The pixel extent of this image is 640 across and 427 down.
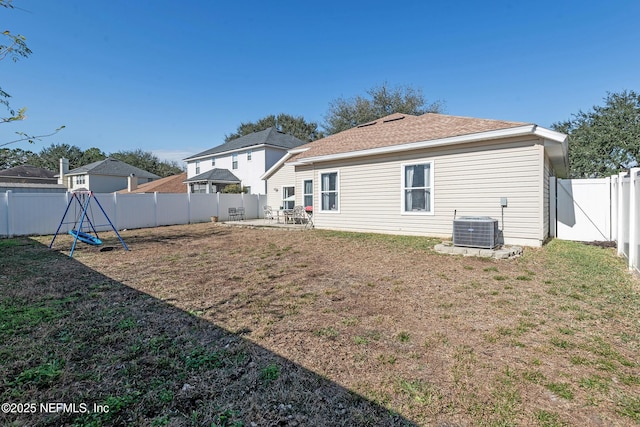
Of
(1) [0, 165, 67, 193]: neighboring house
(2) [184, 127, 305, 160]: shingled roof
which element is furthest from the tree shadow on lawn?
(1) [0, 165, 67, 193]: neighboring house

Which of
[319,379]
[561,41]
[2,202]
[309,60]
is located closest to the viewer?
[319,379]

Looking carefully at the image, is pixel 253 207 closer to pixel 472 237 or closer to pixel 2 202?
pixel 2 202

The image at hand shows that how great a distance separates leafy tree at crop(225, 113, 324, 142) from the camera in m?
38.1

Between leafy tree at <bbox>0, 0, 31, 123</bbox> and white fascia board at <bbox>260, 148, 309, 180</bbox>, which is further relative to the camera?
white fascia board at <bbox>260, 148, 309, 180</bbox>

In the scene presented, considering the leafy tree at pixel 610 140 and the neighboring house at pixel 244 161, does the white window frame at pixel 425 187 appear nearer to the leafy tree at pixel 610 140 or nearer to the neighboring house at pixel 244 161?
the neighboring house at pixel 244 161

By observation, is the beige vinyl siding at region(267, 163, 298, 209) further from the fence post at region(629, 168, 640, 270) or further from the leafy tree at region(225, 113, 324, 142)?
the leafy tree at region(225, 113, 324, 142)

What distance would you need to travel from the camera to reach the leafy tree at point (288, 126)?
38.1m

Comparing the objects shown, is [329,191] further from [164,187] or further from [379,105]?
[164,187]

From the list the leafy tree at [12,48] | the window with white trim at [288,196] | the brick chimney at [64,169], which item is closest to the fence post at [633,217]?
the leafy tree at [12,48]

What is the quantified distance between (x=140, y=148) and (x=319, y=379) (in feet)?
188

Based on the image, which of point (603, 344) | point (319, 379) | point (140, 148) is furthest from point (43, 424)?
point (140, 148)

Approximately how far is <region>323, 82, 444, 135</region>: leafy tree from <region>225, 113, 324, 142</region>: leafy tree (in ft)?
18.9

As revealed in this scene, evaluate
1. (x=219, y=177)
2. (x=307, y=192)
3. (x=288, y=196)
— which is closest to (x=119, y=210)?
(x=288, y=196)

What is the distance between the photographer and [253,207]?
19.3 meters
